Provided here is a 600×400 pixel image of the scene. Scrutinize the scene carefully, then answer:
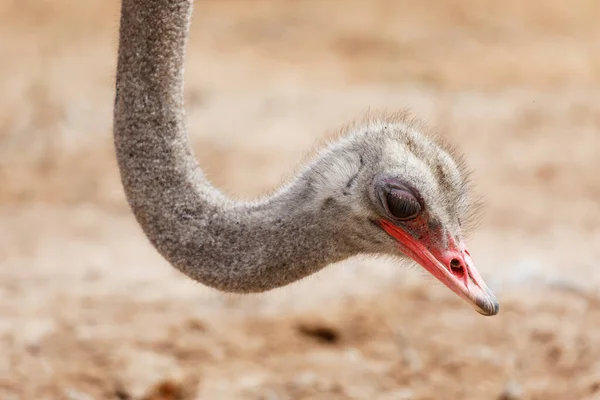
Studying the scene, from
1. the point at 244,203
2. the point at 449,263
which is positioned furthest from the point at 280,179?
the point at 449,263

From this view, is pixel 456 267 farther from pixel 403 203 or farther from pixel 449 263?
pixel 403 203

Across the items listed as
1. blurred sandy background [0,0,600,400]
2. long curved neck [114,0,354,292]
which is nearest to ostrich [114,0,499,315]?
long curved neck [114,0,354,292]

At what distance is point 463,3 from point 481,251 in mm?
5762

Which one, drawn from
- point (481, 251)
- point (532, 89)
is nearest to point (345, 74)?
point (532, 89)

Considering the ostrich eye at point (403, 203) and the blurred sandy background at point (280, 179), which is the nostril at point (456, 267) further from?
the blurred sandy background at point (280, 179)

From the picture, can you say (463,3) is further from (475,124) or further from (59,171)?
(59,171)

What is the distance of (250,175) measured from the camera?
7.61 meters

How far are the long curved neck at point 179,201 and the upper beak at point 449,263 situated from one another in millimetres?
179

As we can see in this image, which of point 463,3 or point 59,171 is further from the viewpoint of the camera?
point 463,3

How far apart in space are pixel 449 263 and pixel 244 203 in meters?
0.62

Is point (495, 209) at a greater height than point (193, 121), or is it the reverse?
point (193, 121)

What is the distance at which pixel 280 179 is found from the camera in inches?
241

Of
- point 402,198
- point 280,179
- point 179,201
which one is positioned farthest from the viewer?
point 280,179

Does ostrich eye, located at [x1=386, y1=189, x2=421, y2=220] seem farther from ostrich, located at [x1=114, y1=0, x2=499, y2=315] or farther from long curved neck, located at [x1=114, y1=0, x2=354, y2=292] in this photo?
long curved neck, located at [x1=114, y1=0, x2=354, y2=292]
